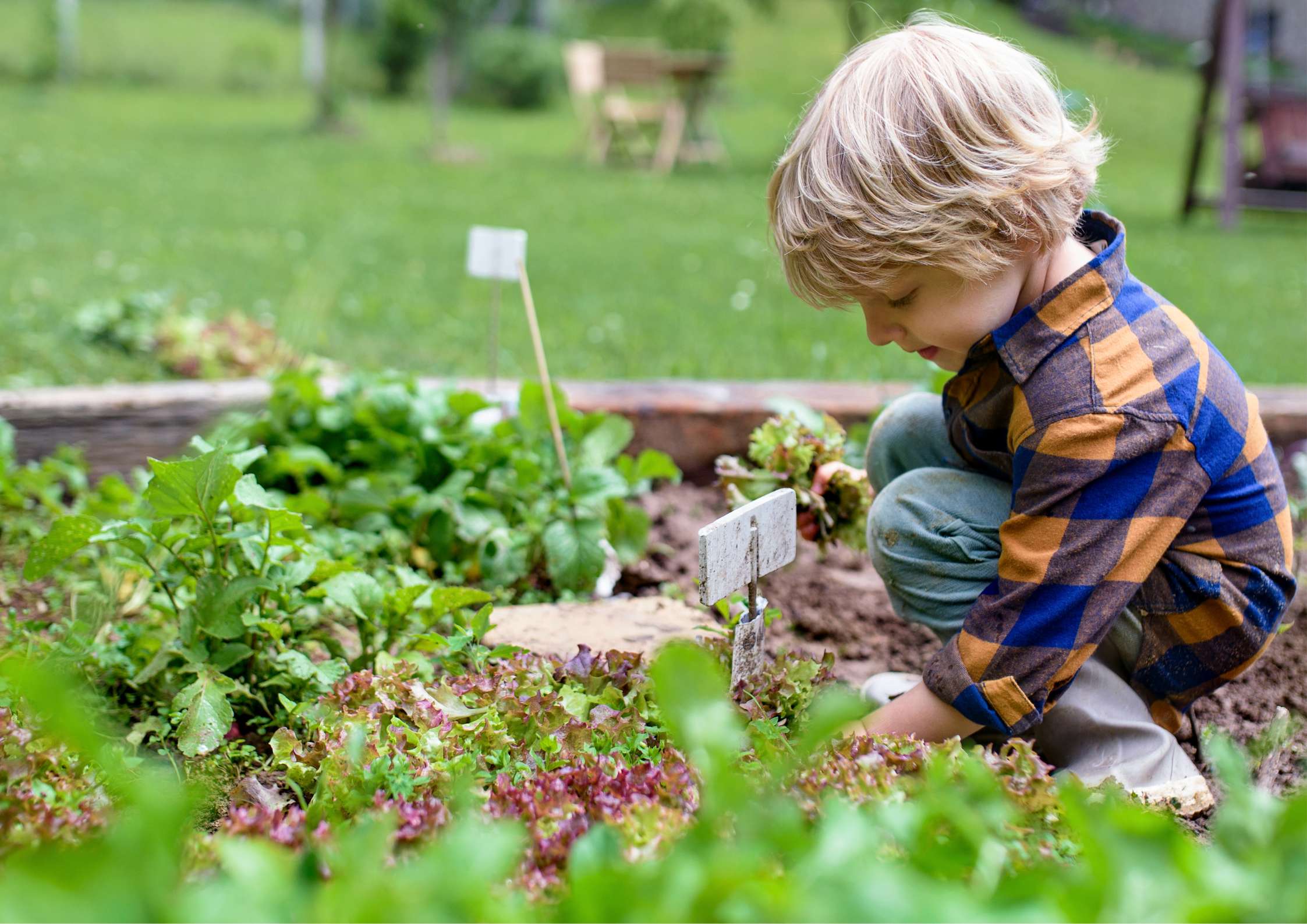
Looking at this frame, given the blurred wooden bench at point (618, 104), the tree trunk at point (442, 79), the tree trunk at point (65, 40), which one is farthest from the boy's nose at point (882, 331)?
the tree trunk at point (65, 40)

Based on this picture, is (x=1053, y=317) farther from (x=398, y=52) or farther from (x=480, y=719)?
(x=398, y=52)

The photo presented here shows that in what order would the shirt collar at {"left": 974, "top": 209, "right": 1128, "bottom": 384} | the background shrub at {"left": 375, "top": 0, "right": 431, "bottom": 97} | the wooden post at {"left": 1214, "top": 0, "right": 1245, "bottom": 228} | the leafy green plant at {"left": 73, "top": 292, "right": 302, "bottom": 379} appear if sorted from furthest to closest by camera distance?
the background shrub at {"left": 375, "top": 0, "right": 431, "bottom": 97}
the wooden post at {"left": 1214, "top": 0, "right": 1245, "bottom": 228}
the leafy green plant at {"left": 73, "top": 292, "right": 302, "bottom": 379}
the shirt collar at {"left": 974, "top": 209, "right": 1128, "bottom": 384}

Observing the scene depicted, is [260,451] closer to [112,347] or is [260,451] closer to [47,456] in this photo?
[47,456]

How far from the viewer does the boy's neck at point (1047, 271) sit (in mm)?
1542

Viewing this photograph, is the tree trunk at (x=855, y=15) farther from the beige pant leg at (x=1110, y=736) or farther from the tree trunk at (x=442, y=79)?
the beige pant leg at (x=1110, y=736)

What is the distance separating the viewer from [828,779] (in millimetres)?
1092

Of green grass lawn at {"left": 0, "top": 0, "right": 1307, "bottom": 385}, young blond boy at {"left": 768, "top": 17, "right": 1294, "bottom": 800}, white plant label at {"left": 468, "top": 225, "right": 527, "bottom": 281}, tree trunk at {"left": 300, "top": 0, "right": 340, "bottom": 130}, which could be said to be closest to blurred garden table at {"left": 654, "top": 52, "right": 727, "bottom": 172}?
green grass lawn at {"left": 0, "top": 0, "right": 1307, "bottom": 385}

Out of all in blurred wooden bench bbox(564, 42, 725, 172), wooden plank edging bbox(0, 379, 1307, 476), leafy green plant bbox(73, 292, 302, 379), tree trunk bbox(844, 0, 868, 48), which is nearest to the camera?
wooden plank edging bbox(0, 379, 1307, 476)

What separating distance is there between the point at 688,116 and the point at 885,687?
30.6ft

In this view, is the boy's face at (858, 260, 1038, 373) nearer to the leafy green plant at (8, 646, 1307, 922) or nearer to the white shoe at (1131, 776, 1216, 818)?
the white shoe at (1131, 776, 1216, 818)

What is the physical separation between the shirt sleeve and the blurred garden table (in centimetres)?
874

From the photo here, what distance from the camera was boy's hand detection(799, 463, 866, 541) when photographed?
1.98 metres

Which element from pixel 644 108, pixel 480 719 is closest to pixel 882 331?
pixel 480 719

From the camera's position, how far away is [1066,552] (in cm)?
142
